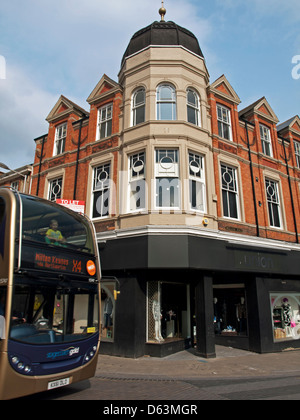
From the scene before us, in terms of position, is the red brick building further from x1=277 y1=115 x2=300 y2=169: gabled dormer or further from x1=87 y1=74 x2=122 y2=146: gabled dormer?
x1=277 y1=115 x2=300 y2=169: gabled dormer

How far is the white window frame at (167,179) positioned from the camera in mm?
11789

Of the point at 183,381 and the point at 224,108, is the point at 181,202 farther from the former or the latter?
the point at 224,108

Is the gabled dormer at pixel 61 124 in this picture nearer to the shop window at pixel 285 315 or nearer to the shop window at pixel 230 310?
the shop window at pixel 230 310

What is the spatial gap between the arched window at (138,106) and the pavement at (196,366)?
962 centimetres

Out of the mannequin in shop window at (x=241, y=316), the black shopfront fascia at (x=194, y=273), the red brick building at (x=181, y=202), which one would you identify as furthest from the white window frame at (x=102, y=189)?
the mannequin in shop window at (x=241, y=316)

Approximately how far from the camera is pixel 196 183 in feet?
40.8

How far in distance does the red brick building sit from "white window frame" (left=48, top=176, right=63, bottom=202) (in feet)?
0.26

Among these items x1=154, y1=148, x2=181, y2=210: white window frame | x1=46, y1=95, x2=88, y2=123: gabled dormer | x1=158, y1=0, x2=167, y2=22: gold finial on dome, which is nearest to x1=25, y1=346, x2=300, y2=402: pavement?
x1=154, y1=148, x2=181, y2=210: white window frame

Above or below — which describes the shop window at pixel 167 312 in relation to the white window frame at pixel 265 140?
below

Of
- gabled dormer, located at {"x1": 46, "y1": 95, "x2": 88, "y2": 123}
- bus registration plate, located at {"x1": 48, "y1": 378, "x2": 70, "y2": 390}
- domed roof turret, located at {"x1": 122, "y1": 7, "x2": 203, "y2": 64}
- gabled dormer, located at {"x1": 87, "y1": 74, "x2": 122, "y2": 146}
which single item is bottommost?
bus registration plate, located at {"x1": 48, "y1": 378, "x2": 70, "y2": 390}

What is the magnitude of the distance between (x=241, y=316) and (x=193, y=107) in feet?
31.1

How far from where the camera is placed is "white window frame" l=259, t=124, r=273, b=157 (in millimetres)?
16175

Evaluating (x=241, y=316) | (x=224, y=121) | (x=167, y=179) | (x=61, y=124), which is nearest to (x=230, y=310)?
(x=241, y=316)

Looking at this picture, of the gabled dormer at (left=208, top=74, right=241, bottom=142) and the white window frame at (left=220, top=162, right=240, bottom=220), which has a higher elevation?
the gabled dormer at (left=208, top=74, right=241, bottom=142)
